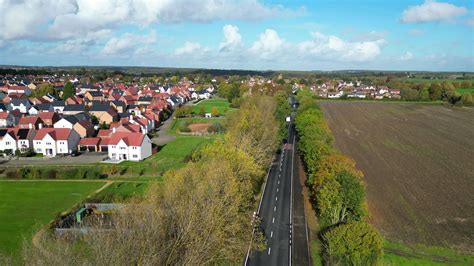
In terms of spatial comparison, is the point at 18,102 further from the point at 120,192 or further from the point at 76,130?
the point at 120,192

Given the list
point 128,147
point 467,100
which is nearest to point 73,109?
point 128,147

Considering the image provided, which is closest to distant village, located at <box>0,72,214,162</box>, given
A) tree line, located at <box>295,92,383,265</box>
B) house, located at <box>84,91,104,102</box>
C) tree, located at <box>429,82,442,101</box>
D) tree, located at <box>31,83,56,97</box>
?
tree, located at <box>31,83,56,97</box>

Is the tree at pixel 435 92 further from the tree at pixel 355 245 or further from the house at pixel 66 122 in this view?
the tree at pixel 355 245

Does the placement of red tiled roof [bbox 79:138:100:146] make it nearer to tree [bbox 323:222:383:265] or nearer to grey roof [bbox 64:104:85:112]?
grey roof [bbox 64:104:85:112]

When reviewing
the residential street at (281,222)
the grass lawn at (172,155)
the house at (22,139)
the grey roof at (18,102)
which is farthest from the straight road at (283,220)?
the grey roof at (18,102)

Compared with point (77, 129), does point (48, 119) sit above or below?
above

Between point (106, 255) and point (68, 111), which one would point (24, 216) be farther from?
point (68, 111)

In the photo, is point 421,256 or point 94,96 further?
A: point 94,96
